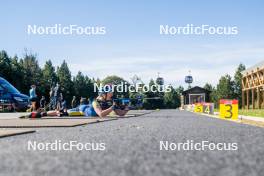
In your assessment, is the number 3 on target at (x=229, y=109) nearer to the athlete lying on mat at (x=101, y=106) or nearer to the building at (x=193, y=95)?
the athlete lying on mat at (x=101, y=106)

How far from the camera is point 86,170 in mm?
5887

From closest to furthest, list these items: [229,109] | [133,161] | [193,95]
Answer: [133,161] → [229,109] → [193,95]

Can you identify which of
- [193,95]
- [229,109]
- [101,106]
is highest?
[193,95]

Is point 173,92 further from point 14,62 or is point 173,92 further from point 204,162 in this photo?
point 204,162

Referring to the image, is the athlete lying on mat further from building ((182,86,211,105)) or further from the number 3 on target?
building ((182,86,211,105))

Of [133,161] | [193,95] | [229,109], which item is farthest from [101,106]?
[193,95]

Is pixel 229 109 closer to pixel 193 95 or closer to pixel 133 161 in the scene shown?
pixel 133 161

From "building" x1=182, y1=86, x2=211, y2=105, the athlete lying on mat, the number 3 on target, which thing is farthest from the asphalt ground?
"building" x1=182, y1=86, x2=211, y2=105

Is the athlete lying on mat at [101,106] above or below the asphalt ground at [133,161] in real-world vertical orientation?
above

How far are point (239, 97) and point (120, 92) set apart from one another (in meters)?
53.1

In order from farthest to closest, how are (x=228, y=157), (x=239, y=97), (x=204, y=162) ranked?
(x=239, y=97)
(x=228, y=157)
(x=204, y=162)

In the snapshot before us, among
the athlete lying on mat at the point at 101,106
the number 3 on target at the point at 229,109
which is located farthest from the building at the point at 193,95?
the number 3 on target at the point at 229,109

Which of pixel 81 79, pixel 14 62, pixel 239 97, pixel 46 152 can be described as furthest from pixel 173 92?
pixel 46 152

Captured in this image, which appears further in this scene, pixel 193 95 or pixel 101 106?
pixel 193 95
